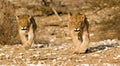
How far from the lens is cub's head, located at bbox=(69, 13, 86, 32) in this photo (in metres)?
13.0

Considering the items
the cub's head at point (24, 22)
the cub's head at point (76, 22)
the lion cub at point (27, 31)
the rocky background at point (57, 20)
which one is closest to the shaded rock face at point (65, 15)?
the rocky background at point (57, 20)

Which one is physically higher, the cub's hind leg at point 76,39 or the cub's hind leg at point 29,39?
the cub's hind leg at point 76,39

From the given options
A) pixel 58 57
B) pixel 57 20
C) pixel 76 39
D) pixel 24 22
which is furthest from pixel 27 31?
pixel 57 20

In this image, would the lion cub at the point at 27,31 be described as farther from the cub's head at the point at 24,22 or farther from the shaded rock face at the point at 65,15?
the shaded rock face at the point at 65,15

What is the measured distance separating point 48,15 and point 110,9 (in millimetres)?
4238

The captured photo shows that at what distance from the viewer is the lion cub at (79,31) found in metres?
13.0

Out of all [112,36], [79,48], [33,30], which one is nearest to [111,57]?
[79,48]

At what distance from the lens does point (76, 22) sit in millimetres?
12969

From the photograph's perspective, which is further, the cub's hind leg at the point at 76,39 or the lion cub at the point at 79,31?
the cub's hind leg at the point at 76,39

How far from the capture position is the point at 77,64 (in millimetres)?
12023

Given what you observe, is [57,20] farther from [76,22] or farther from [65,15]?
[76,22]

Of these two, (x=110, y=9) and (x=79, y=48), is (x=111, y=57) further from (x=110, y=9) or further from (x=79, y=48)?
(x=110, y=9)

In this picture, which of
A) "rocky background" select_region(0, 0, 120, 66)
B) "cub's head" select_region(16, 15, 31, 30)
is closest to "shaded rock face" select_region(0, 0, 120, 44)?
"rocky background" select_region(0, 0, 120, 66)

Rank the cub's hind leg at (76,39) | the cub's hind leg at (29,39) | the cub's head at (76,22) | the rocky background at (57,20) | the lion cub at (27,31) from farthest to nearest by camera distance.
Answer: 1. the rocky background at (57,20)
2. the cub's hind leg at (29,39)
3. the lion cub at (27,31)
4. the cub's hind leg at (76,39)
5. the cub's head at (76,22)
